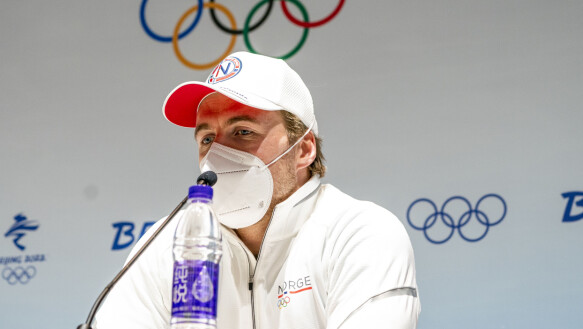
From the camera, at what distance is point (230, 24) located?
9.85 ft

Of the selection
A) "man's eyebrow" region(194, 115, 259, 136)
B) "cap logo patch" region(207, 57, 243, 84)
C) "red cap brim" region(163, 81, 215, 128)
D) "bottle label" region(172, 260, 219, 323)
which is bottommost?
"bottle label" region(172, 260, 219, 323)

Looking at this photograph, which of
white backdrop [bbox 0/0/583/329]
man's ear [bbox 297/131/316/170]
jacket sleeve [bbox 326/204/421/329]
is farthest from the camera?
white backdrop [bbox 0/0/583/329]

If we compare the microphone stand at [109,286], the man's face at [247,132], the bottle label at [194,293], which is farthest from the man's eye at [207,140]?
the bottle label at [194,293]

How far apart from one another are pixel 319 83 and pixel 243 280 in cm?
150

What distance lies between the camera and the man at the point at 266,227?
50.6 inches

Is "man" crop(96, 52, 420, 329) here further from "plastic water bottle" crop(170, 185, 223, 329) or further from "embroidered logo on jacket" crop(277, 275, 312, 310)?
"plastic water bottle" crop(170, 185, 223, 329)

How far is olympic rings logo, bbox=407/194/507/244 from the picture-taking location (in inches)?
93.3

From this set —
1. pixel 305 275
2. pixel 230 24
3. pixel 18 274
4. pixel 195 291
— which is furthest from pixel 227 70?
pixel 18 274

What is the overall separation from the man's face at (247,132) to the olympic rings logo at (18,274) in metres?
1.92

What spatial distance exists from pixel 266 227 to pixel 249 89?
31 centimetres

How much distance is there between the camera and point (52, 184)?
3.09 metres

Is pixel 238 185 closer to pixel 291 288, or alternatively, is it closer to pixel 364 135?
pixel 291 288

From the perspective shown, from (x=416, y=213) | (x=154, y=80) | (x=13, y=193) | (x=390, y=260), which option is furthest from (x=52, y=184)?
(x=390, y=260)

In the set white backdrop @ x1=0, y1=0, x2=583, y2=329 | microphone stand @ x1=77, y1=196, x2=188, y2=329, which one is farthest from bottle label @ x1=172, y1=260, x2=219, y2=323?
white backdrop @ x1=0, y1=0, x2=583, y2=329
